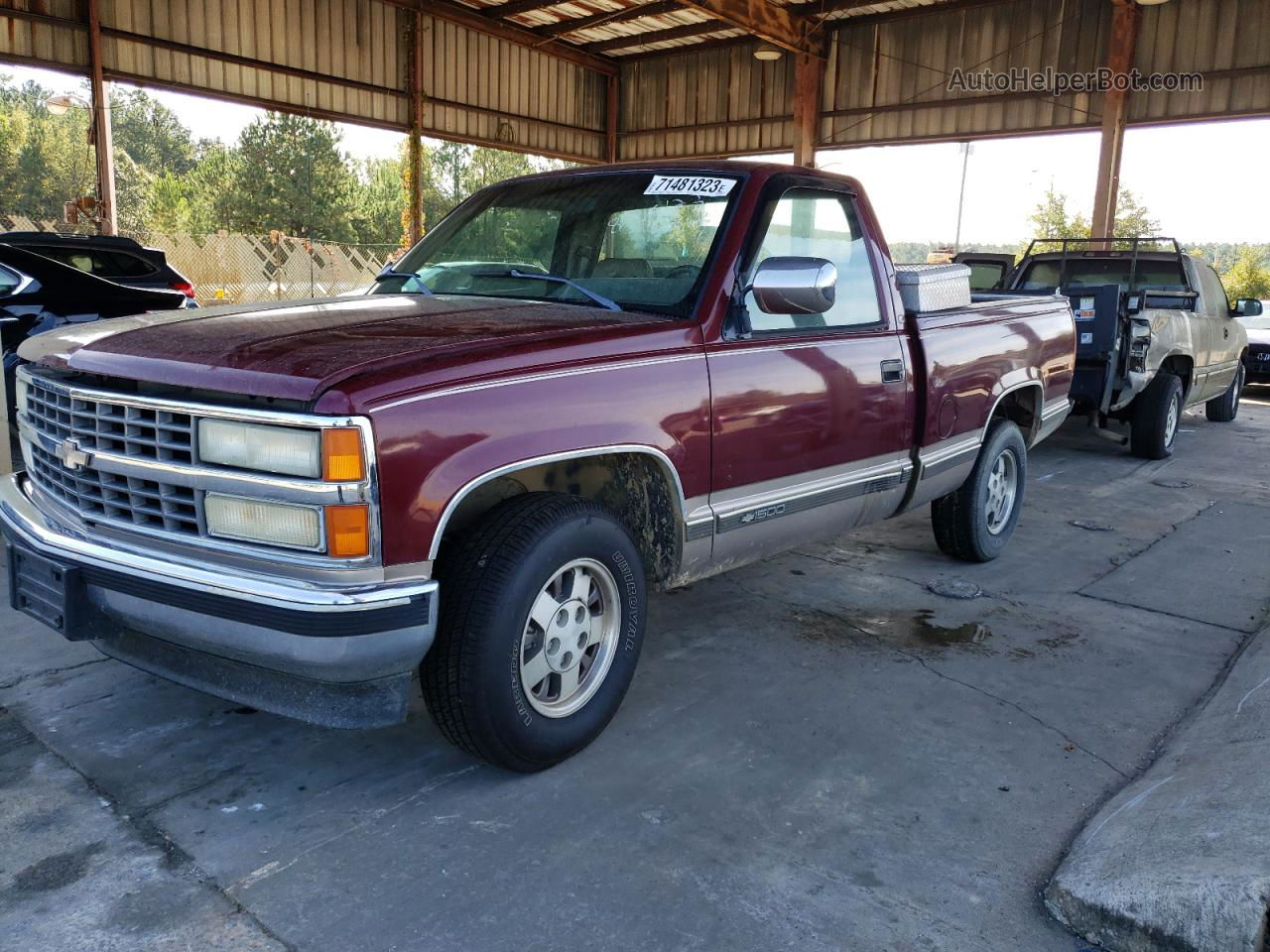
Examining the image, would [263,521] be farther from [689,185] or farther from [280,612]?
[689,185]

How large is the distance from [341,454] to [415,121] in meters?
16.9

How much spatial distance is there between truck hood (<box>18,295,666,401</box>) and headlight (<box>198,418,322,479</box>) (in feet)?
0.29

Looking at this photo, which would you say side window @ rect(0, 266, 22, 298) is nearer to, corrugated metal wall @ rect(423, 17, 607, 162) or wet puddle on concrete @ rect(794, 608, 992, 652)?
wet puddle on concrete @ rect(794, 608, 992, 652)

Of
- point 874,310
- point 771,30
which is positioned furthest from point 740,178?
point 771,30

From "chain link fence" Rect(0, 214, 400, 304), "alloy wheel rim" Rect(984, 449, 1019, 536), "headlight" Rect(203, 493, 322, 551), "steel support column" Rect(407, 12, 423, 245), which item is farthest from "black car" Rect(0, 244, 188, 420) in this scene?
"chain link fence" Rect(0, 214, 400, 304)

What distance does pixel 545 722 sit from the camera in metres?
2.92

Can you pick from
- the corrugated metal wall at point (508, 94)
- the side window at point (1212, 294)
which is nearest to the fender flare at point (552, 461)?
the side window at point (1212, 294)

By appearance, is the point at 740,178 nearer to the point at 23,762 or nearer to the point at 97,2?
the point at 23,762

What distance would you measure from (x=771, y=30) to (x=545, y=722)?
54.0 feet

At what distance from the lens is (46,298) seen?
7.07m

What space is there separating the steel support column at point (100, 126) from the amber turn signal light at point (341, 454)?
1350cm

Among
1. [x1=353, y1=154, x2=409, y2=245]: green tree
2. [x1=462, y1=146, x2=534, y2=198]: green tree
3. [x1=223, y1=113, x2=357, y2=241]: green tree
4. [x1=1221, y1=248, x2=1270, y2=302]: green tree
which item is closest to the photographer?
[x1=1221, y1=248, x2=1270, y2=302]: green tree

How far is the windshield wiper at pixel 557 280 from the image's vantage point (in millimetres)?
3453

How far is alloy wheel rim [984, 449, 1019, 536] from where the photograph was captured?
17.6ft
